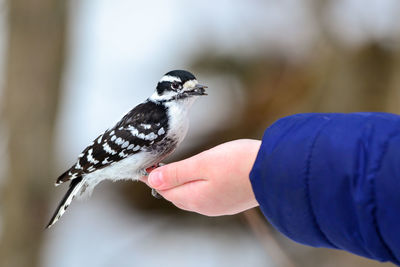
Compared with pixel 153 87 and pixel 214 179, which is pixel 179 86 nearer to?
pixel 214 179

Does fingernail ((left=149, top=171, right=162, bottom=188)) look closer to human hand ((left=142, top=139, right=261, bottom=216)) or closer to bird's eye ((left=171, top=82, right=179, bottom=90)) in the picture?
human hand ((left=142, top=139, right=261, bottom=216))

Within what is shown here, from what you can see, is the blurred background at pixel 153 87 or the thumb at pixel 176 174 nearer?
the thumb at pixel 176 174

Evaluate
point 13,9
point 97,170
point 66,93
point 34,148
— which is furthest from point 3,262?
point 97,170

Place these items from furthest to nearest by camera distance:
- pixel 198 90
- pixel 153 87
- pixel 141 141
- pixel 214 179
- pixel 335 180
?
1. pixel 153 87
2. pixel 141 141
3. pixel 198 90
4. pixel 214 179
5. pixel 335 180

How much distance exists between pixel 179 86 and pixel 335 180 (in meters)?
0.98

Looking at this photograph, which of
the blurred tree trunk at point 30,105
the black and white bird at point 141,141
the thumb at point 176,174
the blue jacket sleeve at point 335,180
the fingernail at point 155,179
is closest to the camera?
the blue jacket sleeve at point 335,180

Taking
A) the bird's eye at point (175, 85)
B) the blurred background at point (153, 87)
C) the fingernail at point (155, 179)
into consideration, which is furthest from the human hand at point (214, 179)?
the blurred background at point (153, 87)

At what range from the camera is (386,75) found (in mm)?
4824

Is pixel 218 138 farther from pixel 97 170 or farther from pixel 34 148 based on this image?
pixel 97 170

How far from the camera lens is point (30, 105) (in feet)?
14.6

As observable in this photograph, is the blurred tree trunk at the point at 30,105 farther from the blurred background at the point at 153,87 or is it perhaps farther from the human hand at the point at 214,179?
the human hand at the point at 214,179

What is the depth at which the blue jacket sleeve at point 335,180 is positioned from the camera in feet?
4.92

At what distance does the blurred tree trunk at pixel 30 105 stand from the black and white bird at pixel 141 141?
6.55ft

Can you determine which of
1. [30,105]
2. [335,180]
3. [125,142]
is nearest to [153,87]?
[30,105]
